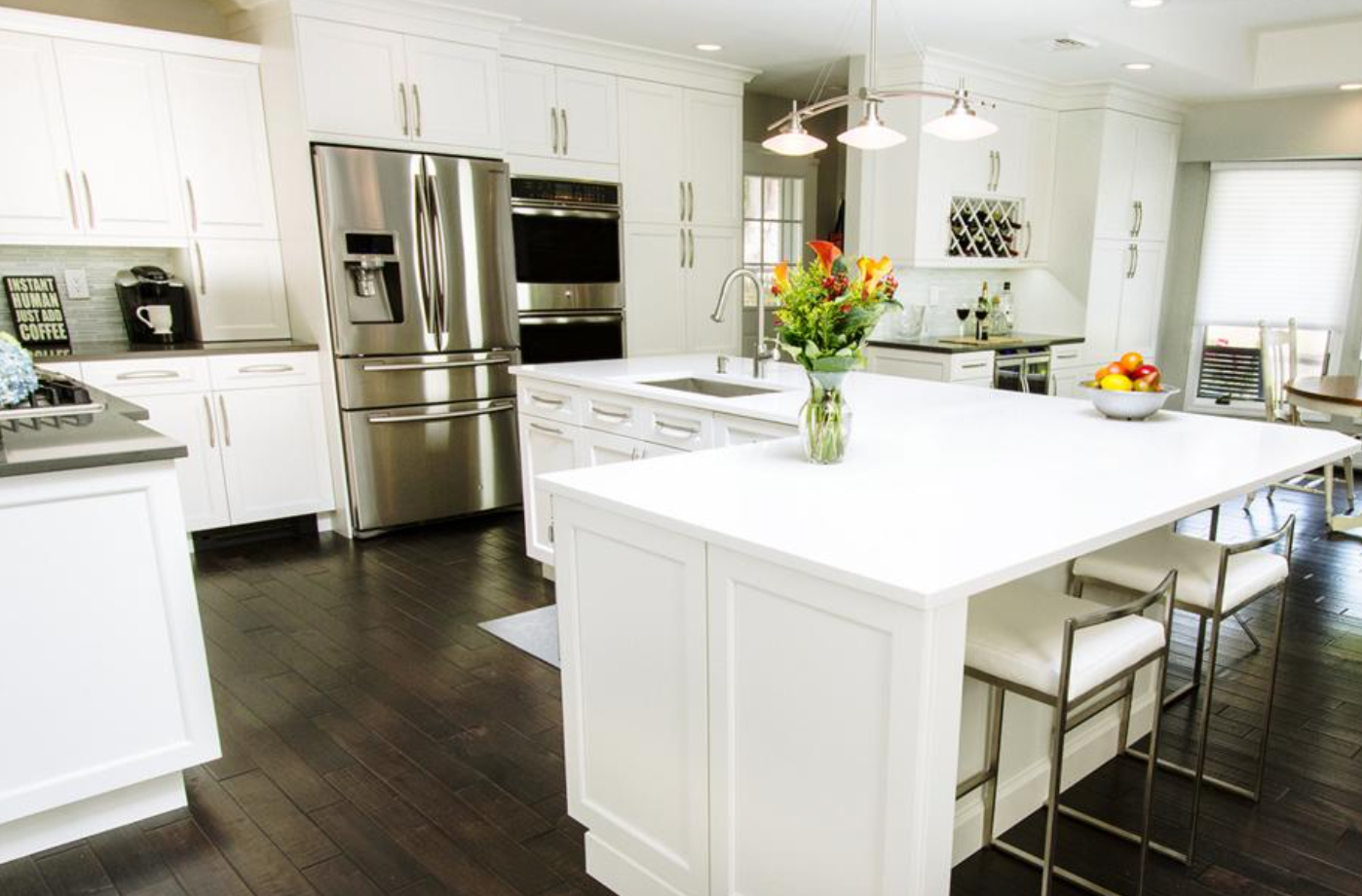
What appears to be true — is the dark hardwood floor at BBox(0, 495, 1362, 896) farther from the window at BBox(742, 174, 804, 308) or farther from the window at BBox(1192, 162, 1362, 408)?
the window at BBox(742, 174, 804, 308)

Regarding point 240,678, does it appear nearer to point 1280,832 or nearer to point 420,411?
point 420,411

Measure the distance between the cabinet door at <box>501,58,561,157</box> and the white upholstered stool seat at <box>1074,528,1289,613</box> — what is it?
360cm

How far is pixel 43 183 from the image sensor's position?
3.76 meters

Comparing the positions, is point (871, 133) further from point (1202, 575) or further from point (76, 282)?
point (76, 282)

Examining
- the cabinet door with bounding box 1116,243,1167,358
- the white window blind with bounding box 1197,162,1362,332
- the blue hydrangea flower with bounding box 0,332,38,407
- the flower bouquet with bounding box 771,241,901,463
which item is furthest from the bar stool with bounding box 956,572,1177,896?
the white window blind with bounding box 1197,162,1362,332

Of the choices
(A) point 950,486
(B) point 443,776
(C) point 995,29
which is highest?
(C) point 995,29

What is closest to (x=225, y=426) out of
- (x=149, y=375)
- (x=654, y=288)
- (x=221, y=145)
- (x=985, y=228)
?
(x=149, y=375)

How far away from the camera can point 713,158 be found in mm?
5477

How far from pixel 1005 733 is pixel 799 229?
5568 millimetres

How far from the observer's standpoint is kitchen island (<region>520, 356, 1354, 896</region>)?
133 cm

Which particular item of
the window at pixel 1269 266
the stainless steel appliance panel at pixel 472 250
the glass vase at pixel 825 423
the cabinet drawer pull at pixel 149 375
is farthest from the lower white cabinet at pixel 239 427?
the window at pixel 1269 266

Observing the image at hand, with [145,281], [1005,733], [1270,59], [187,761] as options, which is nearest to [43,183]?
[145,281]

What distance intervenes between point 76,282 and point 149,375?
77cm

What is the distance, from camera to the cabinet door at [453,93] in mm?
4176
